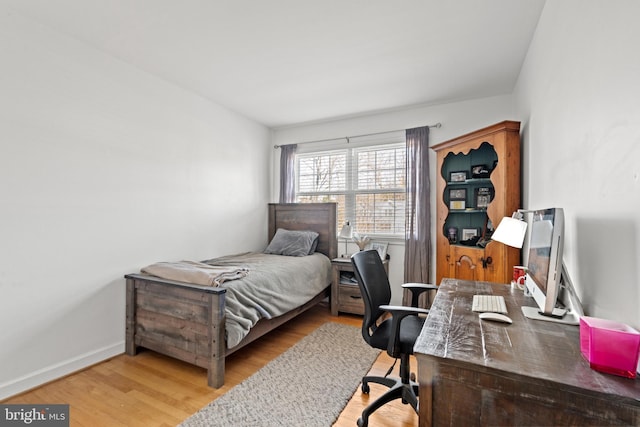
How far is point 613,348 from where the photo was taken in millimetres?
810

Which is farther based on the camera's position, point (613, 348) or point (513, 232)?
point (513, 232)

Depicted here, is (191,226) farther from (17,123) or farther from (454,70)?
(454,70)

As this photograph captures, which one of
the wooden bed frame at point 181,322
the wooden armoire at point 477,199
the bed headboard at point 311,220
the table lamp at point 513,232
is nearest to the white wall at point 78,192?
the wooden bed frame at point 181,322

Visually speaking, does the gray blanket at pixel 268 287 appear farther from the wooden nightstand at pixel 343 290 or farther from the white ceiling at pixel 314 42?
the white ceiling at pixel 314 42

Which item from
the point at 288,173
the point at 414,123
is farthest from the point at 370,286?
the point at 288,173

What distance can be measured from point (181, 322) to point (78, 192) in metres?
1.31

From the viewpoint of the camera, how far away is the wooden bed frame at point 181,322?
2.07 meters

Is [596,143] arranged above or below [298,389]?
above

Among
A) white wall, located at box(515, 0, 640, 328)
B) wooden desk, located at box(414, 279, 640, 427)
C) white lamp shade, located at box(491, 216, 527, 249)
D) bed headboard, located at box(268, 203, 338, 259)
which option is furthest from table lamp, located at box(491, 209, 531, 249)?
bed headboard, located at box(268, 203, 338, 259)

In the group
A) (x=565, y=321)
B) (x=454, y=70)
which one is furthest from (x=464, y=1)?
(x=565, y=321)

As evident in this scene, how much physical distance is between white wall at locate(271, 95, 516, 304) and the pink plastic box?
266cm

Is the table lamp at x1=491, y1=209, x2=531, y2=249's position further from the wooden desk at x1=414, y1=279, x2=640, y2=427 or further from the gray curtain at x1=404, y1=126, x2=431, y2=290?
the gray curtain at x1=404, y1=126, x2=431, y2=290

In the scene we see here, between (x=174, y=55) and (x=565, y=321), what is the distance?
3.18 meters

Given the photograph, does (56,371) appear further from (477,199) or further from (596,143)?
(477,199)
